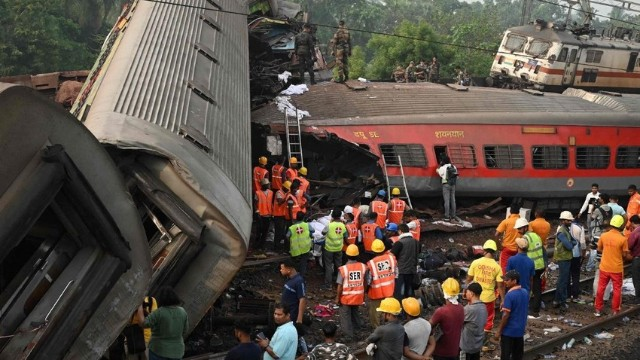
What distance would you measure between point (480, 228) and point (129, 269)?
40.5 feet

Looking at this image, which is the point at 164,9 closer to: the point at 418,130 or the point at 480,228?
the point at 418,130

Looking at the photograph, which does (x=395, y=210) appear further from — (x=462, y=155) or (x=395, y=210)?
(x=462, y=155)

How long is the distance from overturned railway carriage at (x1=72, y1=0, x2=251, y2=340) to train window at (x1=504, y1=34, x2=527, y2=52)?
49.0ft

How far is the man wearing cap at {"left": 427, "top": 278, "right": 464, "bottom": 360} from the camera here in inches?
333

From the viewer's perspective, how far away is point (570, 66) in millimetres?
24078

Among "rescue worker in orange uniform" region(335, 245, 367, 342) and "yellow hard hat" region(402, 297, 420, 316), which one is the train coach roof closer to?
"rescue worker in orange uniform" region(335, 245, 367, 342)

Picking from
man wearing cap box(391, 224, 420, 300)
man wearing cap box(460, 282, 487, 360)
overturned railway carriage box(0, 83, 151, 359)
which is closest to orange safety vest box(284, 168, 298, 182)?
man wearing cap box(391, 224, 420, 300)

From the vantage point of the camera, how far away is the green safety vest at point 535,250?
11.9 m

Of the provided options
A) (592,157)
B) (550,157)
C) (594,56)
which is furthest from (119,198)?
(594,56)

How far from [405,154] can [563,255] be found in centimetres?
546

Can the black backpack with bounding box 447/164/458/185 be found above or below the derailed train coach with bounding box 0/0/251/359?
below

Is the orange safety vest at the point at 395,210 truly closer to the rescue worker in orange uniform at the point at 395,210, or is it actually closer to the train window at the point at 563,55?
the rescue worker in orange uniform at the point at 395,210

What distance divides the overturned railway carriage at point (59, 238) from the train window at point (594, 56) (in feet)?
66.4

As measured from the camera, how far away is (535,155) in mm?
19125
